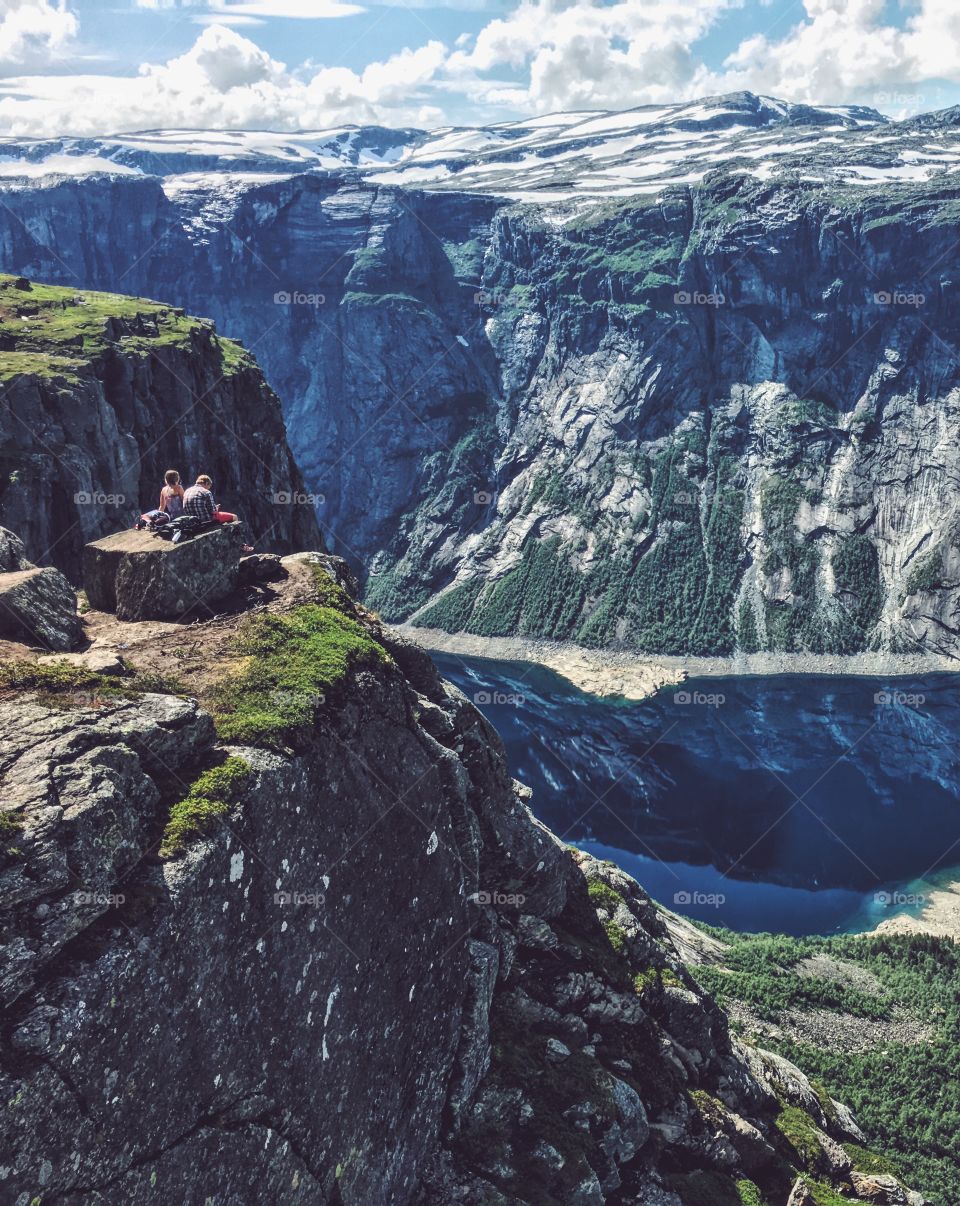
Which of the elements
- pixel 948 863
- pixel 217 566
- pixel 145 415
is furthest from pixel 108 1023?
pixel 948 863

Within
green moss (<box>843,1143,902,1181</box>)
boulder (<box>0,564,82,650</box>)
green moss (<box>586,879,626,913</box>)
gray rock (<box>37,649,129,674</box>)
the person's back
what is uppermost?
the person's back

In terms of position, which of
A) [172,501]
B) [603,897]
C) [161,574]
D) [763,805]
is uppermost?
[172,501]

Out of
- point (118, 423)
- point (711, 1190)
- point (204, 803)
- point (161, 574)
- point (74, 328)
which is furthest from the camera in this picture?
point (74, 328)

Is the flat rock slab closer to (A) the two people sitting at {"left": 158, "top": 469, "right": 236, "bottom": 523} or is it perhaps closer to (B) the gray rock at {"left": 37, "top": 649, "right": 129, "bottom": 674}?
(A) the two people sitting at {"left": 158, "top": 469, "right": 236, "bottom": 523}

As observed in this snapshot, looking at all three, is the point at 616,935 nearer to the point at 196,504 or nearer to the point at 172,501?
the point at 196,504

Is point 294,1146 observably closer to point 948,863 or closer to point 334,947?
point 334,947

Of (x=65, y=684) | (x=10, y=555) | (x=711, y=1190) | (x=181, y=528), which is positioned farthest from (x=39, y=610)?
(x=711, y=1190)

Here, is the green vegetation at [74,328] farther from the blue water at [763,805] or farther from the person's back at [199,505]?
the blue water at [763,805]

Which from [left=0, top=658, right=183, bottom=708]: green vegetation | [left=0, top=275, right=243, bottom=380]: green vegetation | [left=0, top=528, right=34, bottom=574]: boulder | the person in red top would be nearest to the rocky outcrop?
[left=0, top=528, right=34, bottom=574]: boulder
